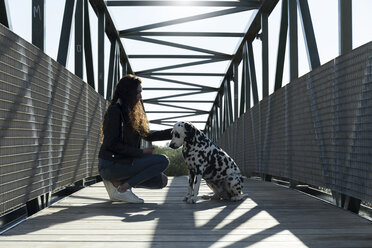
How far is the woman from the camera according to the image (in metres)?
3.94

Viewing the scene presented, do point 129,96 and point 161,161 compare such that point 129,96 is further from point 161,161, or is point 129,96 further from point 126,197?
point 126,197

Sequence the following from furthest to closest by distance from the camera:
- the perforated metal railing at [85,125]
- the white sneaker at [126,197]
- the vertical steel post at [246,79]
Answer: the vertical steel post at [246,79] < the white sneaker at [126,197] < the perforated metal railing at [85,125]

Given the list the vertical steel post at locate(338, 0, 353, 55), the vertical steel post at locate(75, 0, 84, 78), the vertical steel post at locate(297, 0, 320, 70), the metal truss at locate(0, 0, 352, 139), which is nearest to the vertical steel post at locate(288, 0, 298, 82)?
the metal truss at locate(0, 0, 352, 139)

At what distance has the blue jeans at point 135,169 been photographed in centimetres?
405

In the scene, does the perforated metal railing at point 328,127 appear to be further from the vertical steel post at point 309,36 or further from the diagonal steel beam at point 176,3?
the diagonal steel beam at point 176,3

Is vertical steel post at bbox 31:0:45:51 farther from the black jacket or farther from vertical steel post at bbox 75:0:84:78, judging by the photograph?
vertical steel post at bbox 75:0:84:78

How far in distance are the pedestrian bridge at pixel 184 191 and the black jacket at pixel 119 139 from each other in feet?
1.47

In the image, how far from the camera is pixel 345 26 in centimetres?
352

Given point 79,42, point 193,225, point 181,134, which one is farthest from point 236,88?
point 193,225

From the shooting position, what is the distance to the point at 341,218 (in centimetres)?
312

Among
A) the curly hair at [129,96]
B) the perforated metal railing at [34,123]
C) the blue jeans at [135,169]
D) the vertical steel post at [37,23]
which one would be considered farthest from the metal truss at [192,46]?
the blue jeans at [135,169]

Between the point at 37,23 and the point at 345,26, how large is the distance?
2.67 meters

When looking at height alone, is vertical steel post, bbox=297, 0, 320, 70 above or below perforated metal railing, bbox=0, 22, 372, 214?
above

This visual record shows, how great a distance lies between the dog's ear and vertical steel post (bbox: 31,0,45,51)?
5.08ft
